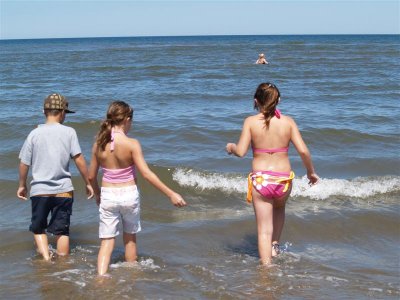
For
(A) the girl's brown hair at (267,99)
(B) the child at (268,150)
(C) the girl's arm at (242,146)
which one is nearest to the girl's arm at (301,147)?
(B) the child at (268,150)

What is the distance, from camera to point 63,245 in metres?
5.35

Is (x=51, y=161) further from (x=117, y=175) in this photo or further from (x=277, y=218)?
(x=277, y=218)

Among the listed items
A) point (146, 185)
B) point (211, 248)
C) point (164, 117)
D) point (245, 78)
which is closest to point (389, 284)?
point (211, 248)

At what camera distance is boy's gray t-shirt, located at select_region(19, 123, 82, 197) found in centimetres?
500

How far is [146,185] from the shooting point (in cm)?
788

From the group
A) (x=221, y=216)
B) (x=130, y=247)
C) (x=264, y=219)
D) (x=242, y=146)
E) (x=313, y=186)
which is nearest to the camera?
(x=242, y=146)

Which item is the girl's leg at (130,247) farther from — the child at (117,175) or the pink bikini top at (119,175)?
the pink bikini top at (119,175)

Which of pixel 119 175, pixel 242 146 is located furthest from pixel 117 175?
pixel 242 146

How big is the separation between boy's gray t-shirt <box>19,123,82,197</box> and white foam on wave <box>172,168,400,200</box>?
125 inches

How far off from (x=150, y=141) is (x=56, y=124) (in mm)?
5621

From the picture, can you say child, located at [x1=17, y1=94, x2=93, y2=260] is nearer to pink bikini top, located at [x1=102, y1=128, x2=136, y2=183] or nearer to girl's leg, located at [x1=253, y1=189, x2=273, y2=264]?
pink bikini top, located at [x1=102, y1=128, x2=136, y2=183]

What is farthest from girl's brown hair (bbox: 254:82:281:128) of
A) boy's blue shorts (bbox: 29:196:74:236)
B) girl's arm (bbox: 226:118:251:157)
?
boy's blue shorts (bbox: 29:196:74:236)

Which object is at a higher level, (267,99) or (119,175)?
(267,99)

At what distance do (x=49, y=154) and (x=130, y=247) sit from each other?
1.09m
